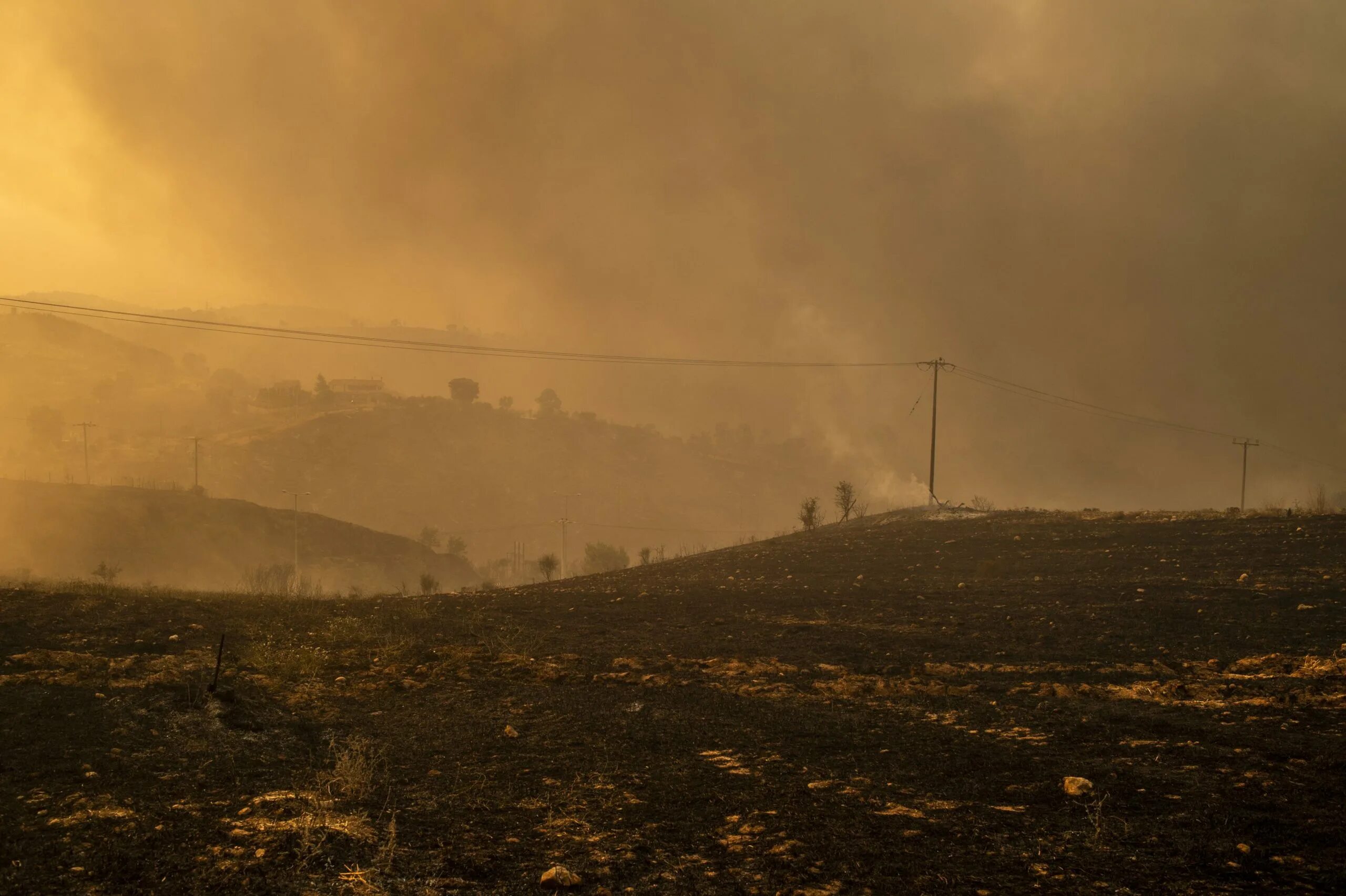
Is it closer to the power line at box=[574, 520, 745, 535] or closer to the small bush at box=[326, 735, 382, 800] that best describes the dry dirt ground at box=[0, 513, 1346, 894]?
the small bush at box=[326, 735, 382, 800]

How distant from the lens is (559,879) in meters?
5.93

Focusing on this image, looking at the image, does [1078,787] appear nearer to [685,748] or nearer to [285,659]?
[685,748]

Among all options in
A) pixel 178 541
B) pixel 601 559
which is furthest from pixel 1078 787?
pixel 178 541

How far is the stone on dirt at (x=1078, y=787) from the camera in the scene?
7387 mm

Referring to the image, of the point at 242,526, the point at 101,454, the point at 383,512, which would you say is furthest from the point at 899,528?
the point at 101,454

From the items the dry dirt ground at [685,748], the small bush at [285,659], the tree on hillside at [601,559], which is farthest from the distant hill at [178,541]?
the dry dirt ground at [685,748]

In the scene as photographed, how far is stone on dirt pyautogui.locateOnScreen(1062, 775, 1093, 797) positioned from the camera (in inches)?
291

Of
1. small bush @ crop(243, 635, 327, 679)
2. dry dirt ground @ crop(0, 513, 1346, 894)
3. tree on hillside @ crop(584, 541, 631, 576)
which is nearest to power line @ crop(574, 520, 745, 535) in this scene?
tree on hillside @ crop(584, 541, 631, 576)

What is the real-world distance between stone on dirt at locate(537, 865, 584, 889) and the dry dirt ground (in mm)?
71

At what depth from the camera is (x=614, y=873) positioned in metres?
6.16

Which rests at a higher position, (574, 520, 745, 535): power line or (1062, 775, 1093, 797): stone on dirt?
(574, 520, 745, 535): power line

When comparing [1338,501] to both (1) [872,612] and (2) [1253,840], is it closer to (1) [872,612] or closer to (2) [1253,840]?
(1) [872,612]

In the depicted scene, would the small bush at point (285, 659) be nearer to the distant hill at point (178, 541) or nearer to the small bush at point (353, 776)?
the small bush at point (353, 776)

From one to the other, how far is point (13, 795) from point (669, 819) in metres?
5.93
